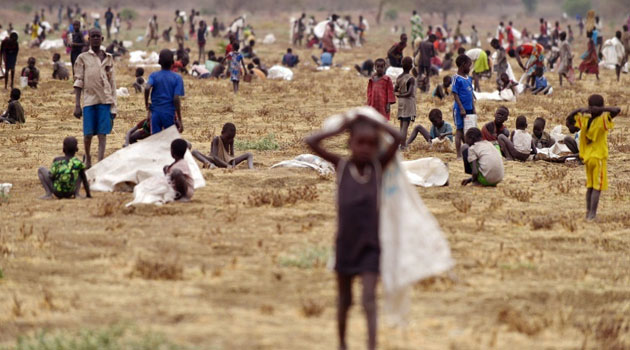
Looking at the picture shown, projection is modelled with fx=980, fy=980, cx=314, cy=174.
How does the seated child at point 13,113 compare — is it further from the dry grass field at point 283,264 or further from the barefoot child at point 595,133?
the barefoot child at point 595,133

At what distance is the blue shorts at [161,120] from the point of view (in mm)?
10398

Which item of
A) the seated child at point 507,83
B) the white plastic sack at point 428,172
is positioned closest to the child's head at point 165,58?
the white plastic sack at point 428,172

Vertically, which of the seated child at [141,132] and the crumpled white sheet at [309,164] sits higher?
the seated child at [141,132]

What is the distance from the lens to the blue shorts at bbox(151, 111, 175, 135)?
10398 mm

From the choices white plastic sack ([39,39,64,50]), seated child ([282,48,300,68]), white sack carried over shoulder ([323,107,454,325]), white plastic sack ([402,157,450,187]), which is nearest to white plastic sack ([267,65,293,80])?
seated child ([282,48,300,68])

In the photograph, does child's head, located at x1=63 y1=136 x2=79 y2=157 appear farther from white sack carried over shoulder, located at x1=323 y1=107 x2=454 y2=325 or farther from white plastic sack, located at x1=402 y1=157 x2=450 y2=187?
white sack carried over shoulder, located at x1=323 y1=107 x2=454 y2=325

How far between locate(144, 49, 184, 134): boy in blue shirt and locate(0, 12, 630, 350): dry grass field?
35.5 inches

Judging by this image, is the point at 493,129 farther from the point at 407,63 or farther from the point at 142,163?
the point at 142,163

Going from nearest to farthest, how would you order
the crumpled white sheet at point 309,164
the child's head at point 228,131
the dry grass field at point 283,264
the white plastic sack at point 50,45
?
the dry grass field at point 283,264 < the child's head at point 228,131 < the crumpled white sheet at point 309,164 < the white plastic sack at point 50,45

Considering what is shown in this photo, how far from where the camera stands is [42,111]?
62.2 ft

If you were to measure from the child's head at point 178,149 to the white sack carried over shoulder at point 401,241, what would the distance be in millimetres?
4664

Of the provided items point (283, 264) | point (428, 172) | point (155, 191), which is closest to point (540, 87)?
point (428, 172)

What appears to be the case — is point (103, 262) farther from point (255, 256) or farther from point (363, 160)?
point (363, 160)

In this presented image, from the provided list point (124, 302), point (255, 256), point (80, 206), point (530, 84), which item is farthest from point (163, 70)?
point (530, 84)
